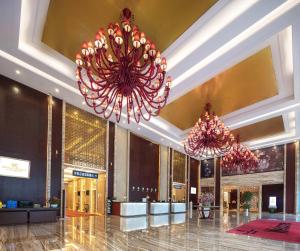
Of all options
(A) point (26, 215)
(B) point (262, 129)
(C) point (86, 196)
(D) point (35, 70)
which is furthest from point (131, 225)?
(B) point (262, 129)

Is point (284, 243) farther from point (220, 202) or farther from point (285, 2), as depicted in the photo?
point (220, 202)

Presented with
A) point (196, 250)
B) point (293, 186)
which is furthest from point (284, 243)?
point (293, 186)

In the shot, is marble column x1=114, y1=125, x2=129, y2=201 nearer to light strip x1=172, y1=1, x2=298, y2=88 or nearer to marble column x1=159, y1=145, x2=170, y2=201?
marble column x1=159, y1=145, x2=170, y2=201

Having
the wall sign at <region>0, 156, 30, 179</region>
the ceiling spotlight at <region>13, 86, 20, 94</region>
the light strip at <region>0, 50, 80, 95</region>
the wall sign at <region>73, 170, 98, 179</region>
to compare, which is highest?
the light strip at <region>0, 50, 80, 95</region>

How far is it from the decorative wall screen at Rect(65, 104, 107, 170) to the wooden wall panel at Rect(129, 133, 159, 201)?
255cm

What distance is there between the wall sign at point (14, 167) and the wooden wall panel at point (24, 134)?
140 millimetres

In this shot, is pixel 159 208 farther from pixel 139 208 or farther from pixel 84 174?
pixel 84 174

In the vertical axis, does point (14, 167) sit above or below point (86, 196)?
above

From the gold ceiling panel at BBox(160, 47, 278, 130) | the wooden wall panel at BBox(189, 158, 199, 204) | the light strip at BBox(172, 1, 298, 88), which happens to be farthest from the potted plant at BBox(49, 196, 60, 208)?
the wooden wall panel at BBox(189, 158, 199, 204)

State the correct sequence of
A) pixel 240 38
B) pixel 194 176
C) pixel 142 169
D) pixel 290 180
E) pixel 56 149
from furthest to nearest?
pixel 194 176 → pixel 290 180 → pixel 142 169 → pixel 56 149 → pixel 240 38

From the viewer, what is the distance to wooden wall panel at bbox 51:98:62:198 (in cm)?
1030

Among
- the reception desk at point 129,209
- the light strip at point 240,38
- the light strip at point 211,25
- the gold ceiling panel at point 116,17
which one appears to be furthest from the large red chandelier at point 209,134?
the reception desk at point 129,209

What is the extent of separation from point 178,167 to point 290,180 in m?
7.69

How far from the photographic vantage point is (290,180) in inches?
691
